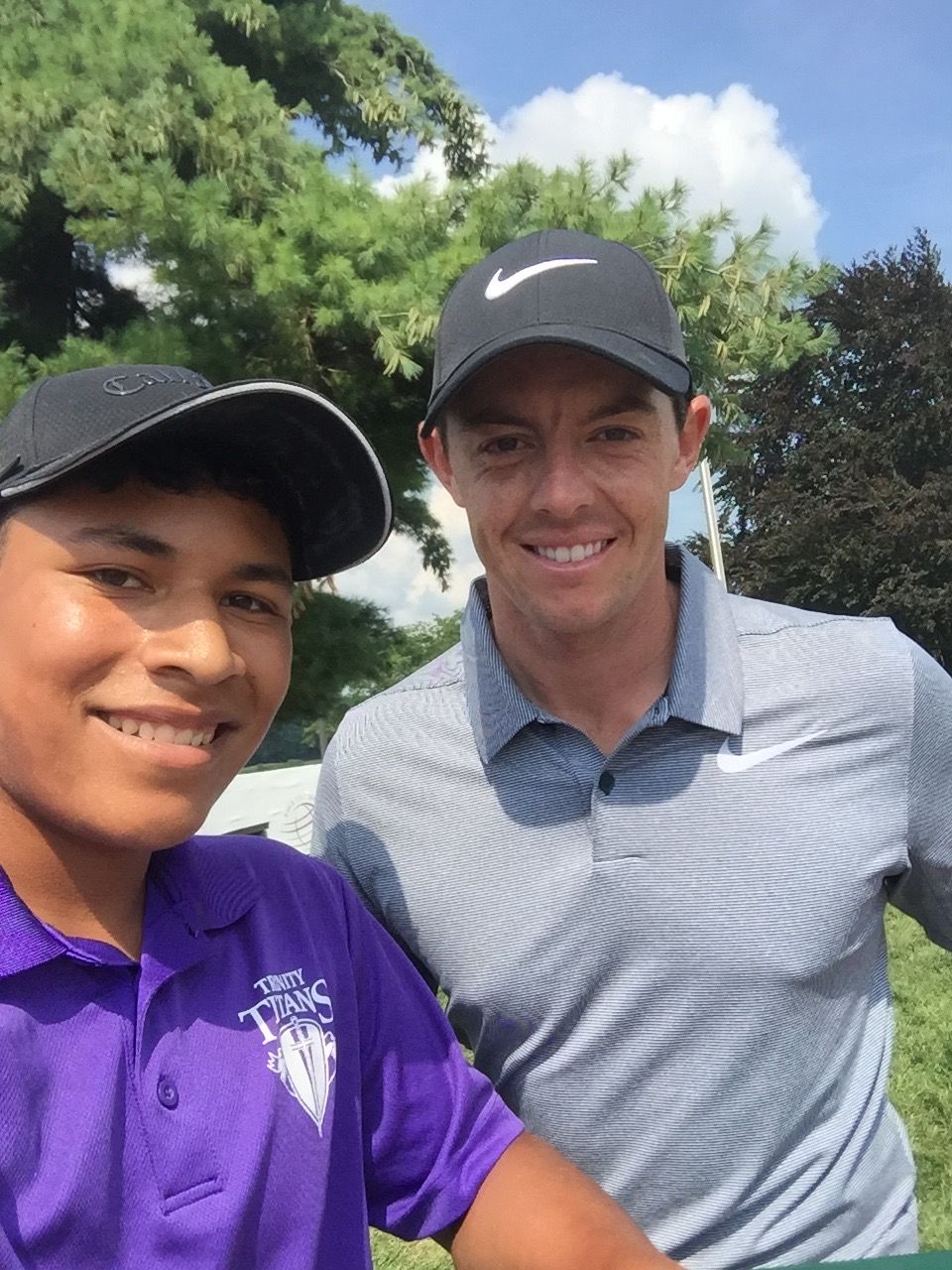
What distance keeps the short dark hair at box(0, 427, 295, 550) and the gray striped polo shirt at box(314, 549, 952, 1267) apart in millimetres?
613

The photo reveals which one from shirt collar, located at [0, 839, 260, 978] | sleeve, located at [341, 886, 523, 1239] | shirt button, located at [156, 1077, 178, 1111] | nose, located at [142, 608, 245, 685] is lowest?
sleeve, located at [341, 886, 523, 1239]

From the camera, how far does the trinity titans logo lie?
4.01 feet

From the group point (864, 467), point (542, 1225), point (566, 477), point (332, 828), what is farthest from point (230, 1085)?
point (864, 467)

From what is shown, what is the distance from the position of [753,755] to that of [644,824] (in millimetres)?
214

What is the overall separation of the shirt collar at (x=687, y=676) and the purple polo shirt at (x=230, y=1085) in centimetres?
40

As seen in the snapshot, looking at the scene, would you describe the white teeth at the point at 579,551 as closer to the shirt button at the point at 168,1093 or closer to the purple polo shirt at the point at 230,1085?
the purple polo shirt at the point at 230,1085

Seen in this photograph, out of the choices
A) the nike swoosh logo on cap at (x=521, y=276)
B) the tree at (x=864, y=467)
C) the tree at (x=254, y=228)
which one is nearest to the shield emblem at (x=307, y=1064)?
the nike swoosh logo on cap at (x=521, y=276)

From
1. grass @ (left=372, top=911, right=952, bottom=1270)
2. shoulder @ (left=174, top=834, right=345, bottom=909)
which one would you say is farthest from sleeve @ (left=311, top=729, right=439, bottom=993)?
grass @ (left=372, top=911, right=952, bottom=1270)

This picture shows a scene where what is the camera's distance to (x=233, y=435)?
1240 millimetres

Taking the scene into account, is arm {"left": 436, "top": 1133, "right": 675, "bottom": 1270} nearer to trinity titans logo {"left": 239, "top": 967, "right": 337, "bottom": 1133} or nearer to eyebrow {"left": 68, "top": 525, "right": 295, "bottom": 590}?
trinity titans logo {"left": 239, "top": 967, "right": 337, "bottom": 1133}

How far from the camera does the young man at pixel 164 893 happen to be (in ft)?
3.43

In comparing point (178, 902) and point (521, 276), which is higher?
point (521, 276)

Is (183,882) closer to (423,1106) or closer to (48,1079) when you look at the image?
(48,1079)

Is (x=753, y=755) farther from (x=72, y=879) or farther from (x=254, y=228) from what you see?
(x=254, y=228)
